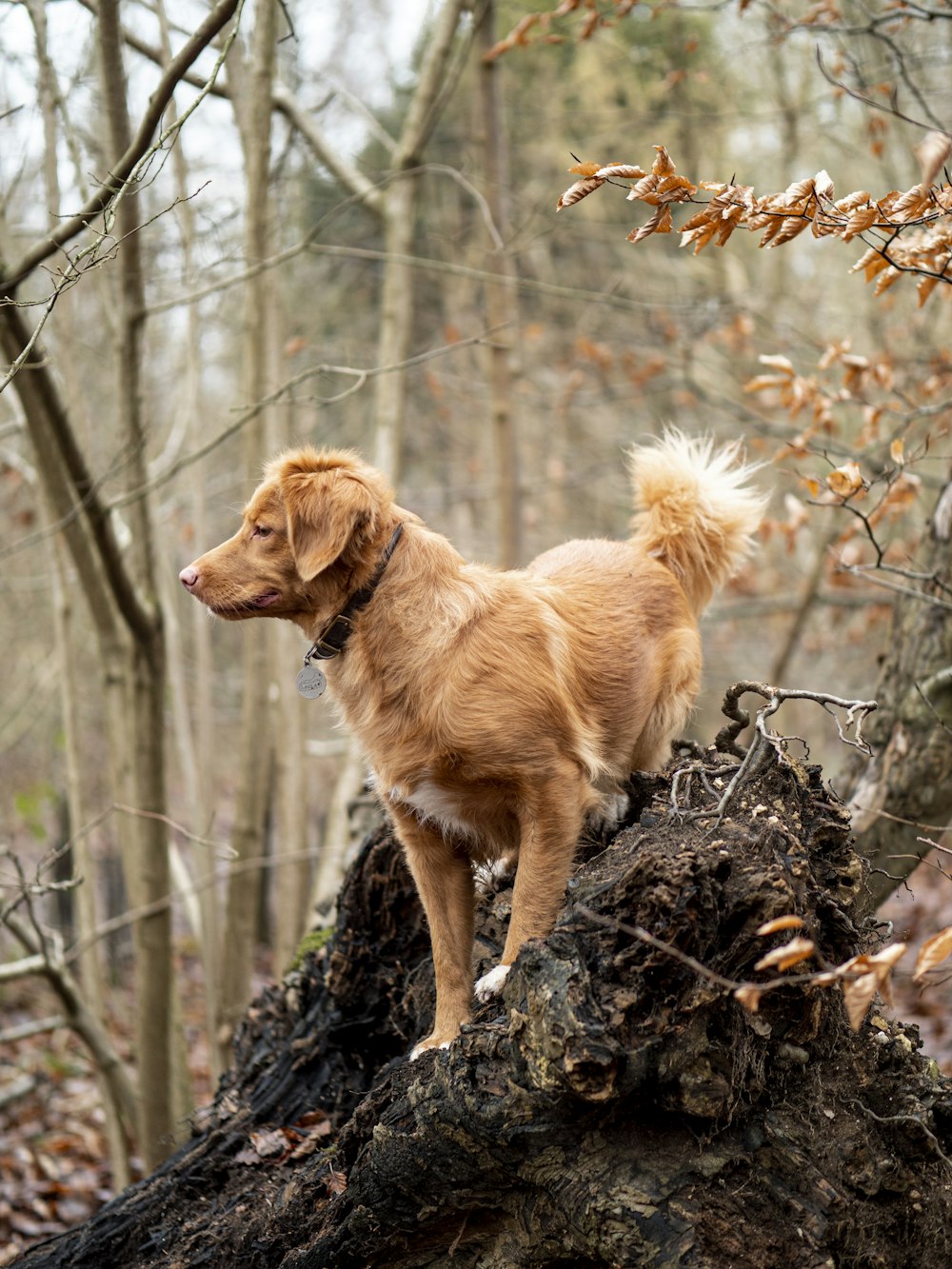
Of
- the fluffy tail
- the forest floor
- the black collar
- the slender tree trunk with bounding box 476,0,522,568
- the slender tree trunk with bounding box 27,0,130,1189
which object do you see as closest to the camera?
the black collar

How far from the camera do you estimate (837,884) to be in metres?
3.11

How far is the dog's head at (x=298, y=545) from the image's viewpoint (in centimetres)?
366

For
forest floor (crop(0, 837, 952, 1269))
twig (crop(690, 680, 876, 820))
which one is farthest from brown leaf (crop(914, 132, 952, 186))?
forest floor (crop(0, 837, 952, 1269))

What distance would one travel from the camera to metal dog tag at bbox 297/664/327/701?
3855mm

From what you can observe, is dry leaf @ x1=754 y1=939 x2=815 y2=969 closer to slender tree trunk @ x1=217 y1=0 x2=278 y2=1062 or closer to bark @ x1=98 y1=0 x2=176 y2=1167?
bark @ x1=98 y1=0 x2=176 y2=1167

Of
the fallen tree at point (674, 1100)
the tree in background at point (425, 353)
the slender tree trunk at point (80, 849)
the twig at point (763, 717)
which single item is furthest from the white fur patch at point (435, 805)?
the slender tree trunk at point (80, 849)

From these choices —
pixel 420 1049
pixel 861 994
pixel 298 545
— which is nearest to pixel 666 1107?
pixel 861 994

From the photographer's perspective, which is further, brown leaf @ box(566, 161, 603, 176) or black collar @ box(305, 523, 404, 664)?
black collar @ box(305, 523, 404, 664)

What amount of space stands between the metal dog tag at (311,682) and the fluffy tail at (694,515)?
166 centimetres

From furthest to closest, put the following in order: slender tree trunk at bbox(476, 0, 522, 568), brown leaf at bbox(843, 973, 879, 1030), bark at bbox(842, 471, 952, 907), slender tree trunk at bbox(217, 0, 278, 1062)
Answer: slender tree trunk at bbox(476, 0, 522, 568) → slender tree trunk at bbox(217, 0, 278, 1062) → bark at bbox(842, 471, 952, 907) → brown leaf at bbox(843, 973, 879, 1030)

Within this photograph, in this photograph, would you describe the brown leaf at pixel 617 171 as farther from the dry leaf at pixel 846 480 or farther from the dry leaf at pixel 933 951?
the dry leaf at pixel 933 951

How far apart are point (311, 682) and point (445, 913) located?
2.98 ft

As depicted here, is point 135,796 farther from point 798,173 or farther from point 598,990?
point 798,173

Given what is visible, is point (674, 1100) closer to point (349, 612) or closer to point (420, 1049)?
point (420, 1049)
